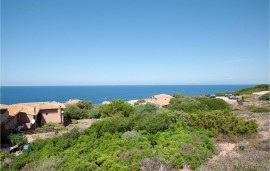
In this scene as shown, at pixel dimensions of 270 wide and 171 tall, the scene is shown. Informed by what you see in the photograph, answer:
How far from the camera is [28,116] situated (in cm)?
2292

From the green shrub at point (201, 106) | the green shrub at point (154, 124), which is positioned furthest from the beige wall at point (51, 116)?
the green shrub at point (154, 124)

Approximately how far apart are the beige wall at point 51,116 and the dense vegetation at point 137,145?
12922 millimetres

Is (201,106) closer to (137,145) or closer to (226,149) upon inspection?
(226,149)

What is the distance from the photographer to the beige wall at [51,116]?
24825 mm

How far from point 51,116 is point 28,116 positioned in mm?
2818

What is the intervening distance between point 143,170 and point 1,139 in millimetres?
14092

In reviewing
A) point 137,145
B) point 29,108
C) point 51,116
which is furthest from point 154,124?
point 29,108

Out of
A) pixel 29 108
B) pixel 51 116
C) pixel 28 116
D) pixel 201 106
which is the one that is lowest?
pixel 51 116

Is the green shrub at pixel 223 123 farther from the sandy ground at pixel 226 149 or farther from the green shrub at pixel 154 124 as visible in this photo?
the green shrub at pixel 154 124

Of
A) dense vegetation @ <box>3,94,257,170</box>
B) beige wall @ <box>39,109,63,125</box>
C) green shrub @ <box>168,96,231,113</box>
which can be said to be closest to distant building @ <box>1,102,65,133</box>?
beige wall @ <box>39,109,63,125</box>

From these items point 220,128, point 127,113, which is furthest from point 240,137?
point 127,113

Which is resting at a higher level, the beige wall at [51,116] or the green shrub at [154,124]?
the green shrub at [154,124]

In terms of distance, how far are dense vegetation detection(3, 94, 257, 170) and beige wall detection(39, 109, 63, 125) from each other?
42.4 feet

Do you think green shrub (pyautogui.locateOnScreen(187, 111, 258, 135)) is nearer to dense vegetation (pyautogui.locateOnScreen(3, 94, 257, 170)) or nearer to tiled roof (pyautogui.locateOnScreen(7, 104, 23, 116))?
dense vegetation (pyautogui.locateOnScreen(3, 94, 257, 170))
